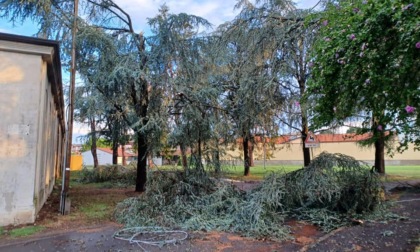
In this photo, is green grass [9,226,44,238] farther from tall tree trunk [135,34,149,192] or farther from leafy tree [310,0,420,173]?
leafy tree [310,0,420,173]

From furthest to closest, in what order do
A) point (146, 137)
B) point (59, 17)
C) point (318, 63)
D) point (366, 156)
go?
point (366, 156)
point (146, 137)
point (59, 17)
point (318, 63)

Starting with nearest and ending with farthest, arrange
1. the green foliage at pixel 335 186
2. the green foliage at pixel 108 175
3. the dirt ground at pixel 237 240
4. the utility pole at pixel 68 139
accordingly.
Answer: the dirt ground at pixel 237 240, the green foliage at pixel 335 186, the utility pole at pixel 68 139, the green foliage at pixel 108 175

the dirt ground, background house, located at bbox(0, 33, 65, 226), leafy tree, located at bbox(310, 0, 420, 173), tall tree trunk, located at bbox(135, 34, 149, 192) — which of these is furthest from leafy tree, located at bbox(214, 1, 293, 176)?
background house, located at bbox(0, 33, 65, 226)

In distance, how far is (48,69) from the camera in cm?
813

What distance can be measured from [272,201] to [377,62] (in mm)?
3850

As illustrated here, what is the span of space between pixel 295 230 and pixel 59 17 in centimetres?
886

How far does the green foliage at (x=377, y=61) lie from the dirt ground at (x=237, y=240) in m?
2.21

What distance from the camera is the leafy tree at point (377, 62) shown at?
159 inches

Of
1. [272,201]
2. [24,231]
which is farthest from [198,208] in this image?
[24,231]

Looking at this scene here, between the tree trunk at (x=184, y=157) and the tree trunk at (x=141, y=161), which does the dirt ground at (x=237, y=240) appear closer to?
the tree trunk at (x=184, y=157)

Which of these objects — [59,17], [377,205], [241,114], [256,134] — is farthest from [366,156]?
[59,17]

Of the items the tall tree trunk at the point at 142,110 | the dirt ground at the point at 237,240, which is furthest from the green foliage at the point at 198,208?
the tall tree trunk at the point at 142,110

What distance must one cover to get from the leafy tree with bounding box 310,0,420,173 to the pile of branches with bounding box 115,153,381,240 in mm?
2660

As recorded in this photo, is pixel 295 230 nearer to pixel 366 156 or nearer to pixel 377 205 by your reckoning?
pixel 377 205
